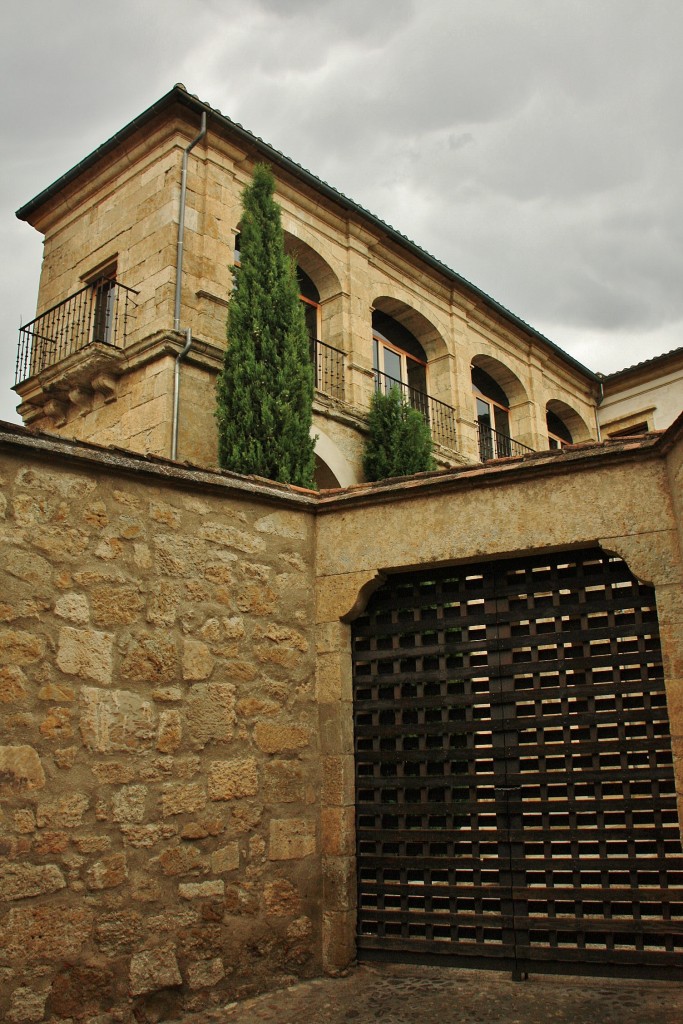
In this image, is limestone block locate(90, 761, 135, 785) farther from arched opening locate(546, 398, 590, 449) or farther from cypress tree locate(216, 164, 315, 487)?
arched opening locate(546, 398, 590, 449)

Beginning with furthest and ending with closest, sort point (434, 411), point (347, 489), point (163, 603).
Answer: point (434, 411)
point (347, 489)
point (163, 603)

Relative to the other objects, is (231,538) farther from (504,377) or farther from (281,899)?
(504,377)

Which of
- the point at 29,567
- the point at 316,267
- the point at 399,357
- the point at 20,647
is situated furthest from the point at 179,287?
the point at 20,647

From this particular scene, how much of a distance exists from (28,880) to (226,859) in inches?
39.9

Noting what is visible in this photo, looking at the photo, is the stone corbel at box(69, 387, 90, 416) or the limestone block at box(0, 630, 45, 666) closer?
the limestone block at box(0, 630, 45, 666)

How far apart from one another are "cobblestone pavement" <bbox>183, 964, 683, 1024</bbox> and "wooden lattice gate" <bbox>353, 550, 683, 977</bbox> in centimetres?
10

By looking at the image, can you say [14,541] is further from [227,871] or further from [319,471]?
[319,471]

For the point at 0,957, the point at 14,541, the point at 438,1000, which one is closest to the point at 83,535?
the point at 14,541

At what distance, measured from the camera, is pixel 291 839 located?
4430 millimetres

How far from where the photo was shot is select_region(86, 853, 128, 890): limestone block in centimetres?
365

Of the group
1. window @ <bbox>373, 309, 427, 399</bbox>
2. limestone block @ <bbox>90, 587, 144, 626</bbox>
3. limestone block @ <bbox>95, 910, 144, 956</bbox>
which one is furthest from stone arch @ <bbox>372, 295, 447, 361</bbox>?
limestone block @ <bbox>95, 910, 144, 956</bbox>

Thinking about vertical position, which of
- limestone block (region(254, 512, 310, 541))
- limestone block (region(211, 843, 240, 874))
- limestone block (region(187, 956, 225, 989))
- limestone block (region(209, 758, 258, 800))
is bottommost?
limestone block (region(187, 956, 225, 989))

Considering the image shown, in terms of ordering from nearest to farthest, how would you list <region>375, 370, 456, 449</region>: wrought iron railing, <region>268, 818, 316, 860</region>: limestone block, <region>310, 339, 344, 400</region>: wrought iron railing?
<region>268, 818, 316, 860</region>: limestone block < <region>310, 339, 344, 400</region>: wrought iron railing < <region>375, 370, 456, 449</region>: wrought iron railing

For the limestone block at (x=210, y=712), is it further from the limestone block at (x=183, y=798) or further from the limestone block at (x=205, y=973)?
the limestone block at (x=205, y=973)
